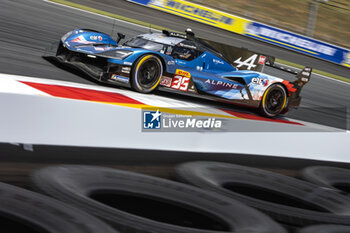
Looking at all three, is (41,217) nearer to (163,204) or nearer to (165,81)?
(163,204)

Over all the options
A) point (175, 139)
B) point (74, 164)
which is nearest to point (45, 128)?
point (74, 164)

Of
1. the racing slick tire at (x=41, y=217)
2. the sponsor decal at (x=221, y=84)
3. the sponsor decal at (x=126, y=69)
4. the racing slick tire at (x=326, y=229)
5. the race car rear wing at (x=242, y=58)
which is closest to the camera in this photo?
the racing slick tire at (x=41, y=217)

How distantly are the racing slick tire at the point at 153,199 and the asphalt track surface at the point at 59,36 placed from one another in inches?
153

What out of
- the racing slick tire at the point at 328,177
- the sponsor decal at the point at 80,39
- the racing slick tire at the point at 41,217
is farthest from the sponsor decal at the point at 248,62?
the racing slick tire at the point at 41,217

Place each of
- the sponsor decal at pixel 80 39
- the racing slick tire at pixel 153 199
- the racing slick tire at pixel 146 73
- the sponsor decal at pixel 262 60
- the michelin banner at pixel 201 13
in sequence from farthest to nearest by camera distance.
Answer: the michelin banner at pixel 201 13
the sponsor decal at pixel 262 60
the sponsor decal at pixel 80 39
the racing slick tire at pixel 146 73
the racing slick tire at pixel 153 199

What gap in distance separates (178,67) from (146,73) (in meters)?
0.52

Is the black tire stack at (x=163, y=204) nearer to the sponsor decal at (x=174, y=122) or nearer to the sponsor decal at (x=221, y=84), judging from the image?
the sponsor decal at (x=174, y=122)

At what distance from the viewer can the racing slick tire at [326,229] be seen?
10.0 ft

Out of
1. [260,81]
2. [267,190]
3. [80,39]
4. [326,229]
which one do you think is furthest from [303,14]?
[326,229]

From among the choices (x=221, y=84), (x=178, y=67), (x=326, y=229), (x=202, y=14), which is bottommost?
(x=326, y=229)

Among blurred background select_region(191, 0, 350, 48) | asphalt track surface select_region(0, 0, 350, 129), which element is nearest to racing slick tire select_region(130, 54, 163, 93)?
asphalt track surface select_region(0, 0, 350, 129)

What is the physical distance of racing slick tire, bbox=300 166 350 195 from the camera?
4.47m

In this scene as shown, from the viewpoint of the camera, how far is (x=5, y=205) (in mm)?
2447

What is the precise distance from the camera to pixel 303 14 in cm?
1997
